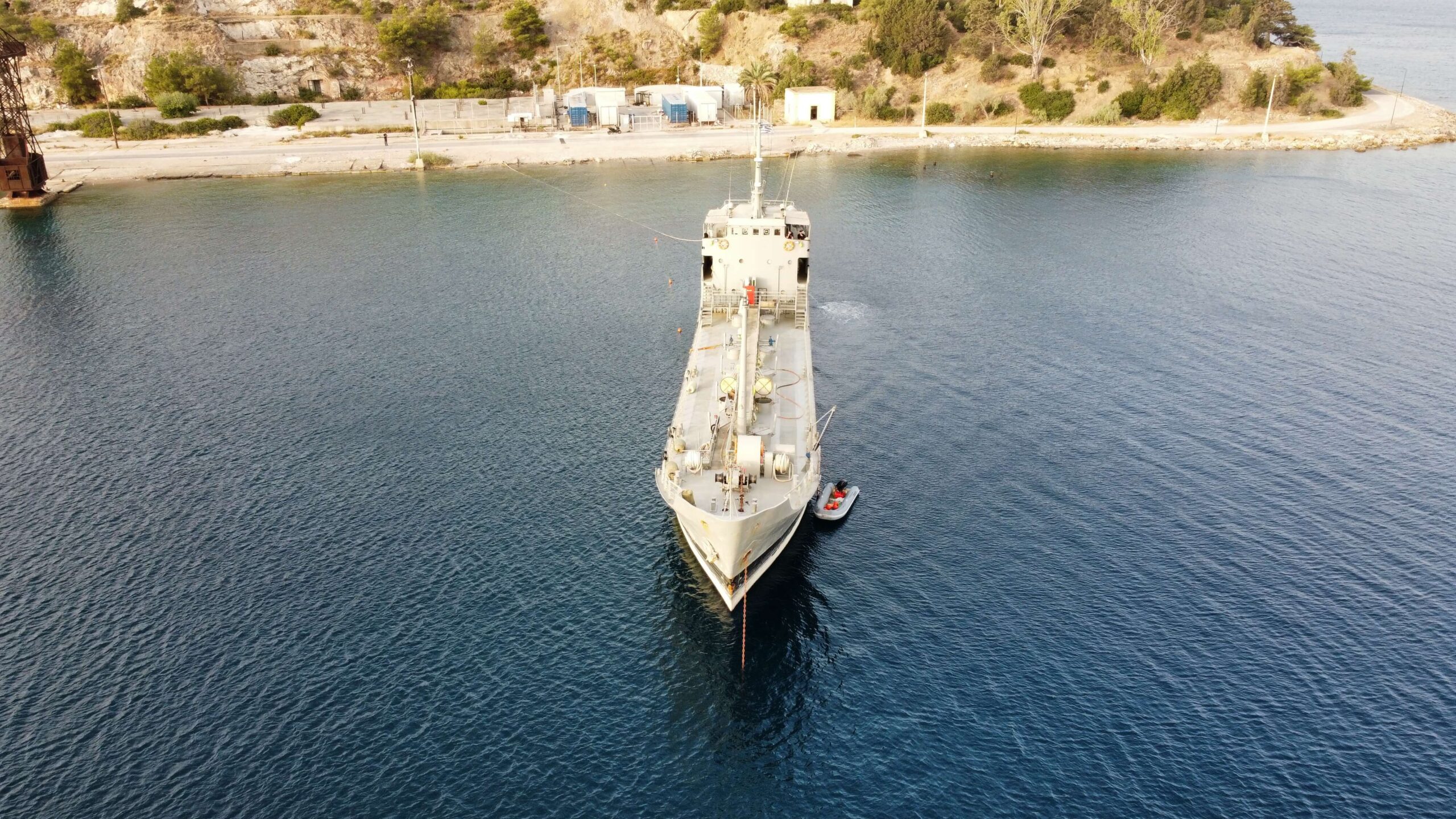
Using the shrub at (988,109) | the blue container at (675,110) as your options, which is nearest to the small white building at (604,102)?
the blue container at (675,110)

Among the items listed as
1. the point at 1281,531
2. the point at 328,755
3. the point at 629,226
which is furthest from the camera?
the point at 629,226

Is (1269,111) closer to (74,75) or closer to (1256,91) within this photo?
(1256,91)

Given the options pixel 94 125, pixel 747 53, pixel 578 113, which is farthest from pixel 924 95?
pixel 94 125

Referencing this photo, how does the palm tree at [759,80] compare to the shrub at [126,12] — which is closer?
the palm tree at [759,80]

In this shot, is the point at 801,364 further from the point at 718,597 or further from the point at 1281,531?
the point at 1281,531

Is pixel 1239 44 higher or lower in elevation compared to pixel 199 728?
higher

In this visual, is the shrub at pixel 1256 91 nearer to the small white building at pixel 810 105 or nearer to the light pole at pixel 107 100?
the small white building at pixel 810 105

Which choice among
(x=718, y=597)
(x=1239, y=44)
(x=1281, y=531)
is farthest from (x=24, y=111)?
(x=1239, y=44)
